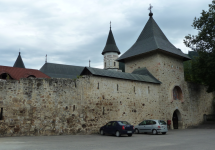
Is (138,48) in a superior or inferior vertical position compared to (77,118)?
superior

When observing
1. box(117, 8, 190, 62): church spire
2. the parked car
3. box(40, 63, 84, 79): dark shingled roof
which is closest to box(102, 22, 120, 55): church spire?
box(40, 63, 84, 79): dark shingled roof

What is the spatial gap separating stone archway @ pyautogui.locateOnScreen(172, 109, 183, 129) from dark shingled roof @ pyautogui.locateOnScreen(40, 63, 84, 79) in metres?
18.4

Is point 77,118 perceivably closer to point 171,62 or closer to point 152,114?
point 152,114

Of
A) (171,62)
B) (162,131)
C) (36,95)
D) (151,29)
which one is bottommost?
(162,131)

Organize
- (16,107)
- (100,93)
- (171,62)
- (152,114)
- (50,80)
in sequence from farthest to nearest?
(171,62) → (152,114) → (100,93) → (50,80) → (16,107)

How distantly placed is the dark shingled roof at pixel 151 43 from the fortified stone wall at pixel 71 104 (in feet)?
15.0

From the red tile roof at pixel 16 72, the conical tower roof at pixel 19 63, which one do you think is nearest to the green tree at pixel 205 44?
the red tile roof at pixel 16 72

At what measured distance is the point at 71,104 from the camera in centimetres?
1461

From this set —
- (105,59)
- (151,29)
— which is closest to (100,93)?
(151,29)

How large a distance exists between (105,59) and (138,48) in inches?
948

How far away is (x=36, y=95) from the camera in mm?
13586

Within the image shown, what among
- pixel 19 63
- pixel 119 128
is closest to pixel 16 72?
pixel 119 128

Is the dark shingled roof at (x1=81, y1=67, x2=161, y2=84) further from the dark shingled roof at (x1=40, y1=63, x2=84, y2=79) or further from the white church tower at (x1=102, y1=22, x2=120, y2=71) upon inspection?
the white church tower at (x1=102, y1=22, x2=120, y2=71)

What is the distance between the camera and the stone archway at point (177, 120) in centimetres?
2204
